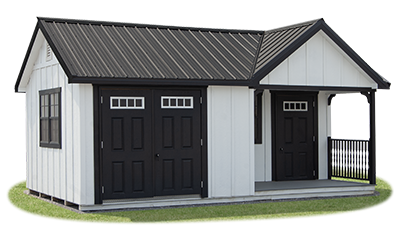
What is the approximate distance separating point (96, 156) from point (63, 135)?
3.45 feet

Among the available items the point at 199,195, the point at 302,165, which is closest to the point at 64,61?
the point at 199,195

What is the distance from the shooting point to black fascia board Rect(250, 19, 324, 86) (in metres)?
11.7

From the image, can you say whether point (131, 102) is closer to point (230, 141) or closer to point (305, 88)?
point (230, 141)

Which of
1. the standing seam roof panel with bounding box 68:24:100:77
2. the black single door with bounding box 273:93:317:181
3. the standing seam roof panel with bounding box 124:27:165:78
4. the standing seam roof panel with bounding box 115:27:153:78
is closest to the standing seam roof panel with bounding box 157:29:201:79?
the standing seam roof panel with bounding box 124:27:165:78

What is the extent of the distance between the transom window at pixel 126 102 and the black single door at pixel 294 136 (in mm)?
4297

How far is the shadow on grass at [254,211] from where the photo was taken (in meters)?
9.99

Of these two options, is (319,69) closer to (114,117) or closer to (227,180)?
(227,180)

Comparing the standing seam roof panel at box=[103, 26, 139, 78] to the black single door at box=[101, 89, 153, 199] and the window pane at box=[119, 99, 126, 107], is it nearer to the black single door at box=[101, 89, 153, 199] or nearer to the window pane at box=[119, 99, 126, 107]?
the black single door at box=[101, 89, 153, 199]

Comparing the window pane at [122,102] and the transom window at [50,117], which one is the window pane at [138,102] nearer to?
the window pane at [122,102]

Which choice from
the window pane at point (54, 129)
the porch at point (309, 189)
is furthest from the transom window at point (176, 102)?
the porch at point (309, 189)

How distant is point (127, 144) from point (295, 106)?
519 centimetres

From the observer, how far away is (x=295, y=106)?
45.7ft

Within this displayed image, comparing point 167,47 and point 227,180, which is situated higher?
point 167,47

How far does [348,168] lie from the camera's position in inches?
538
